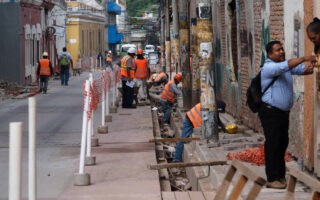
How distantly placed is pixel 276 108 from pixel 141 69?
16082 mm

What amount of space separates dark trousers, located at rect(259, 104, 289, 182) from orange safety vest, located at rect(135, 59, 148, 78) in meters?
15.8

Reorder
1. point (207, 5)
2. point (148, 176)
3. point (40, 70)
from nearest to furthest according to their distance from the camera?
1. point (148, 176)
2. point (207, 5)
3. point (40, 70)

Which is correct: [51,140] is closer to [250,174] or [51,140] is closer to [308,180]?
[250,174]

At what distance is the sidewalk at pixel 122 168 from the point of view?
9.35m

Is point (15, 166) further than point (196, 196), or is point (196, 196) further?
point (196, 196)

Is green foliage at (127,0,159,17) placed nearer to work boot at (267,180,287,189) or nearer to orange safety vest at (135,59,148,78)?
orange safety vest at (135,59,148,78)

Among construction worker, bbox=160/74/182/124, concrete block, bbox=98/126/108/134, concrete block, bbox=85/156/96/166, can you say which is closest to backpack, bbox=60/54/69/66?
construction worker, bbox=160/74/182/124

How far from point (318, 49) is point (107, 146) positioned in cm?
701

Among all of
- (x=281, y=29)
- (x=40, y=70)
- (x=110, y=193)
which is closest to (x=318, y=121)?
(x=110, y=193)

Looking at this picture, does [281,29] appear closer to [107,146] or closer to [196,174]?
[196,174]

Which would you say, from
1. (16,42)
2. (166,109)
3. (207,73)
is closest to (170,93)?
(166,109)

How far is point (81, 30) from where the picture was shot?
6588 cm

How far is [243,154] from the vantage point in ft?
35.5

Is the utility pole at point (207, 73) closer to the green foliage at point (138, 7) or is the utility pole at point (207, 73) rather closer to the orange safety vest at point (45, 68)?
the orange safety vest at point (45, 68)
